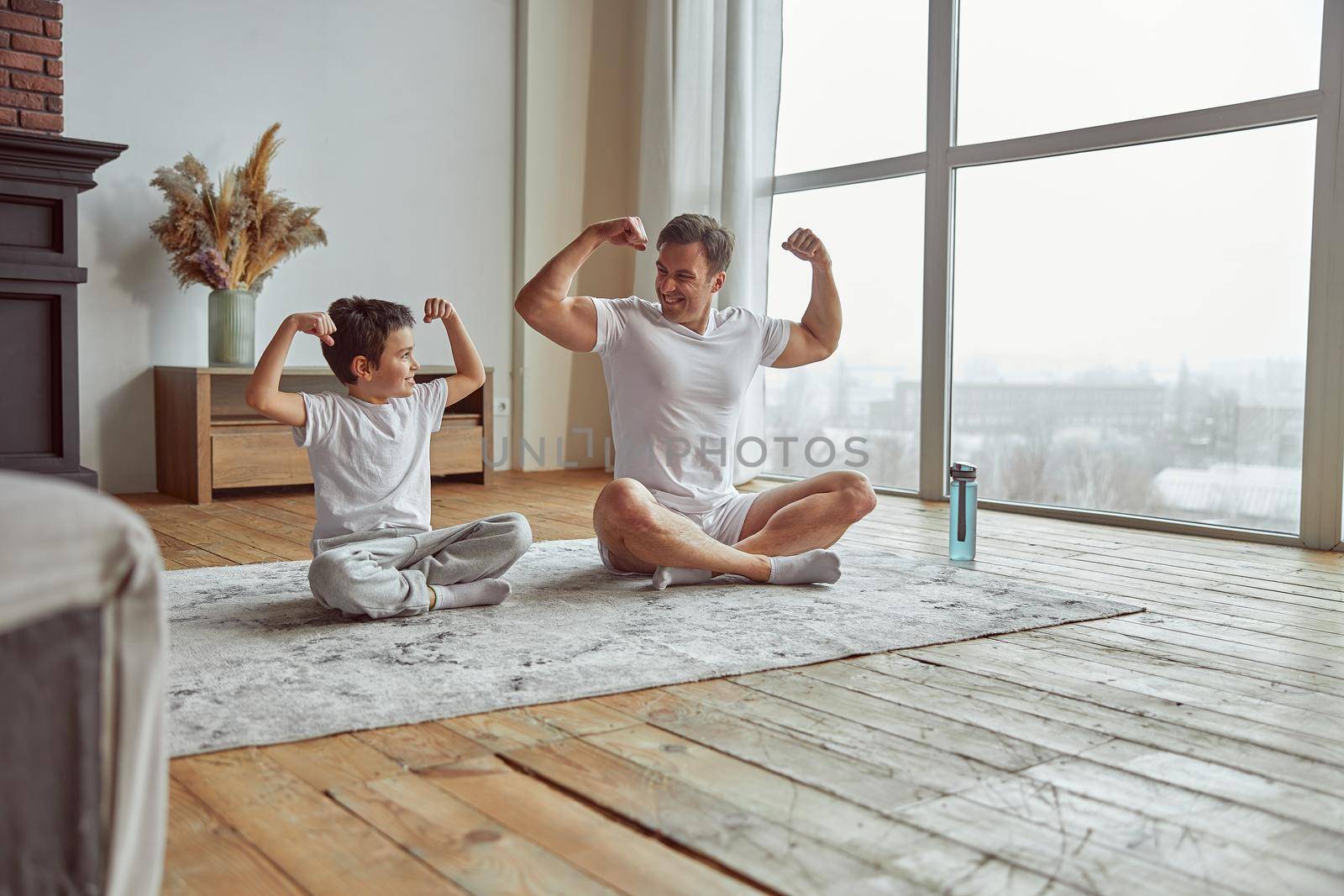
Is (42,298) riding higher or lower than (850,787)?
higher

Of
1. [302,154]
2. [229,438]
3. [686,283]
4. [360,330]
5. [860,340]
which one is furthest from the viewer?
[860,340]

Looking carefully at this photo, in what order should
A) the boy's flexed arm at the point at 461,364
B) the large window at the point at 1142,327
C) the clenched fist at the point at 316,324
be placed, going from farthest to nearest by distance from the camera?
the large window at the point at 1142,327 → the boy's flexed arm at the point at 461,364 → the clenched fist at the point at 316,324

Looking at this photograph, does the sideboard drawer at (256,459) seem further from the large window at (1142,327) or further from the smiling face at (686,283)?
the large window at (1142,327)

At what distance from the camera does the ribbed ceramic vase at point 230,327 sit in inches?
160

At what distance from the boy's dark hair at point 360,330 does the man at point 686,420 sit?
12.1 inches

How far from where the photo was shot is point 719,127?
15.7 ft

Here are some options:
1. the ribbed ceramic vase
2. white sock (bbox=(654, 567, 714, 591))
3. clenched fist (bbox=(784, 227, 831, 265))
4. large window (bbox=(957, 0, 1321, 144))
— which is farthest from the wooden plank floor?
the ribbed ceramic vase

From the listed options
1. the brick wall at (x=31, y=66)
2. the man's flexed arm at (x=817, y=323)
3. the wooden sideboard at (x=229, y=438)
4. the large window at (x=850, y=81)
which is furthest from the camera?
the large window at (x=850, y=81)

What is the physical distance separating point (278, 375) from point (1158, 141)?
9.35 feet

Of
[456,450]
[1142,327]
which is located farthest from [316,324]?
[1142,327]

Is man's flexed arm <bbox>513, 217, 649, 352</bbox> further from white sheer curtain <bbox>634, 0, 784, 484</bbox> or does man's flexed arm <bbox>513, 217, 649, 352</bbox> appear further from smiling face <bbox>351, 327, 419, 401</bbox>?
white sheer curtain <bbox>634, 0, 784, 484</bbox>

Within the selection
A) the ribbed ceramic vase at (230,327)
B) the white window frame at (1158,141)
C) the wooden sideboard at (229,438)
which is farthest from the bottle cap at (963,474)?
the ribbed ceramic vase at (230,327)

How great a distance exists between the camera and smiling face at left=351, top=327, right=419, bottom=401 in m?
2.20

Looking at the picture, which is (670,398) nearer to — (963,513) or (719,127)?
(963,513)
